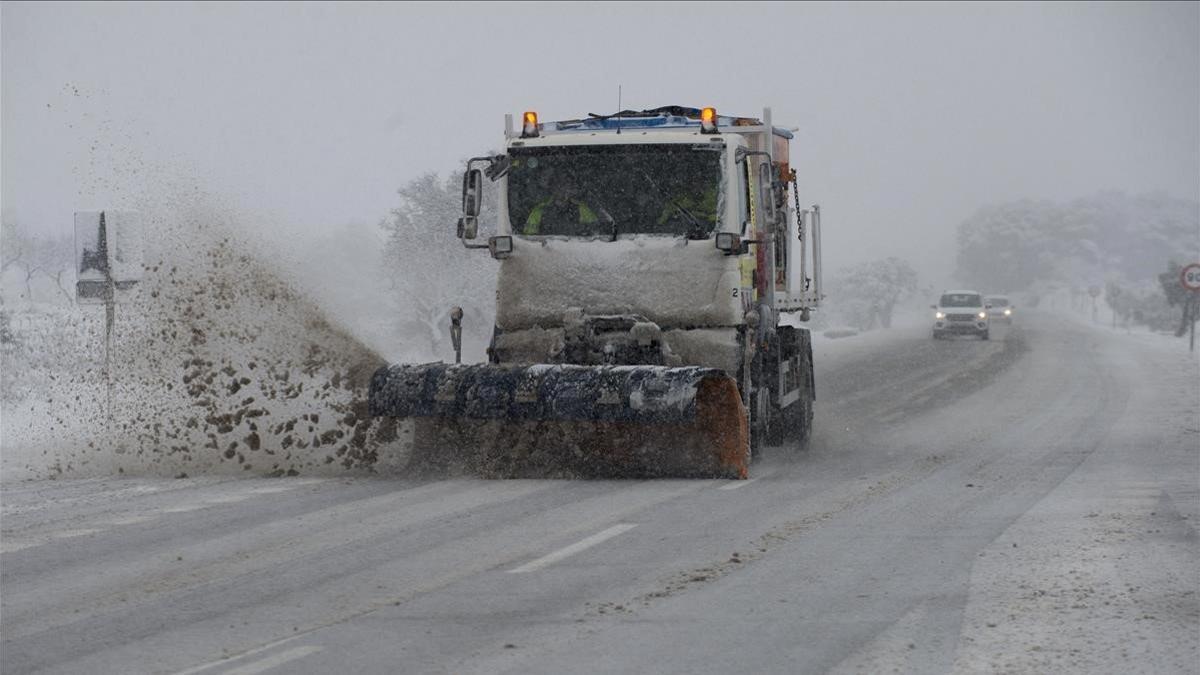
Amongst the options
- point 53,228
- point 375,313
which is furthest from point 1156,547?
point 53,228

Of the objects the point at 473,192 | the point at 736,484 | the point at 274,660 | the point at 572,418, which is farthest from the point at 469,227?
the point at 274,660

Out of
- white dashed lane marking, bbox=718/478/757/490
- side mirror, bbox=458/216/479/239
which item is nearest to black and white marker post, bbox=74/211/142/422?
side mirror, bbox=458/216/479/239

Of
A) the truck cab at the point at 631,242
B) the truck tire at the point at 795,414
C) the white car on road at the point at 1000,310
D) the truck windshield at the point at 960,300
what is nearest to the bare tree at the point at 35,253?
the white car on road at the point at 1000,310

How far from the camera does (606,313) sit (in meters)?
12.4

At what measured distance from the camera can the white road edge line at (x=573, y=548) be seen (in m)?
7.78

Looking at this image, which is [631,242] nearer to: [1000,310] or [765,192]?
[765,192]

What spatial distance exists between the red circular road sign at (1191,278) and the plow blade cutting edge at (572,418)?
26959 millimetres

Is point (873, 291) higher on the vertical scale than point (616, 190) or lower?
lower

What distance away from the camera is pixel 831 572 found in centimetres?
756

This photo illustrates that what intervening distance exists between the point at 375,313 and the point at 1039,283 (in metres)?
122

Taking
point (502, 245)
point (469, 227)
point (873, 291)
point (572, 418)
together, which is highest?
point (469, 227)

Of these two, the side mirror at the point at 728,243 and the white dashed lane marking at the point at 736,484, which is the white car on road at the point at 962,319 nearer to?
the side mirror at the point at 728,243

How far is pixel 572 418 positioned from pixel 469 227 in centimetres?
204

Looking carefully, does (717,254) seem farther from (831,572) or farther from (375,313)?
(375,313)
